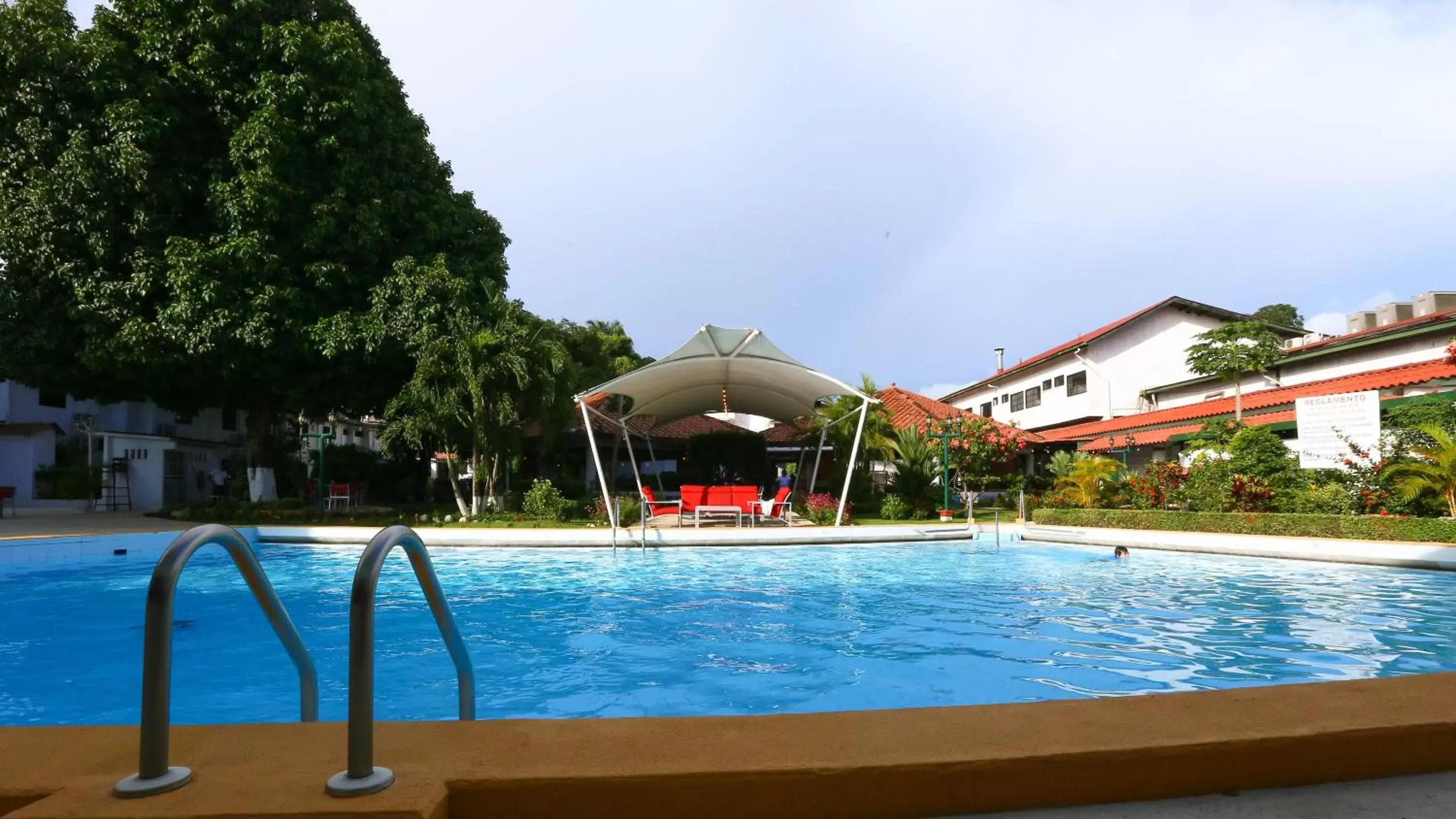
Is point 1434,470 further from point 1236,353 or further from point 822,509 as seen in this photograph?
point 822,509

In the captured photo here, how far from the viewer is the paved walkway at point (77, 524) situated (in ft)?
55.0

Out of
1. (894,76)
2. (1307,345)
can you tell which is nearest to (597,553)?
(894,76)

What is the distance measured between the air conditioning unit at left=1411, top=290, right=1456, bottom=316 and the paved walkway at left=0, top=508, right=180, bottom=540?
115 feet

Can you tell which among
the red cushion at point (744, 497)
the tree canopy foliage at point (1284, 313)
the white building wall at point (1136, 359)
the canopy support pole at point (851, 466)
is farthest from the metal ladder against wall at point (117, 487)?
the tree canopy foliage at point (1284, 313)

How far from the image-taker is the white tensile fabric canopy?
18.8 metres

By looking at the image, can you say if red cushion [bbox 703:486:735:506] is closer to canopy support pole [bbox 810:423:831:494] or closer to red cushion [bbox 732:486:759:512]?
red cushion [bbox 732:486:759:512]

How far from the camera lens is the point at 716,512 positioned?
20.0 metres

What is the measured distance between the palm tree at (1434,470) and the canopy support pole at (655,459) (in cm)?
1905

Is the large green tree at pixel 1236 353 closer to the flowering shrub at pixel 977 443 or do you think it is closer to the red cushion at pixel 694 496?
the flowering shrub at pixel 977 443

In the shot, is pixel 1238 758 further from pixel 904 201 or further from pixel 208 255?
pixel 208 255

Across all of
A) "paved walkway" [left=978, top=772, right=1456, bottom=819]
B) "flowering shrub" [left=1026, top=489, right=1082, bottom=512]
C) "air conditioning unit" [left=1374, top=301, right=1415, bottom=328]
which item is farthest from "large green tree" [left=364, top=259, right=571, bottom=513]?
"air conditioning unit" [left=1374, top=301, right=1415, bottom=328]

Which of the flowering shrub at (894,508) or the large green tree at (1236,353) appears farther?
the flowering shrub at (894,508)

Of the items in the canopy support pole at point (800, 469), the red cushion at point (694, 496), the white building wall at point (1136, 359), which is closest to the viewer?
the red cushion at point (694, 496)

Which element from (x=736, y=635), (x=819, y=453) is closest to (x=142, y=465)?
(x=819, y=453)
